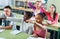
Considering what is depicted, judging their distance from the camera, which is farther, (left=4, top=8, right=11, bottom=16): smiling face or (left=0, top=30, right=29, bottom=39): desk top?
(left=4, top=8, right=11, bottom=16): smiling face

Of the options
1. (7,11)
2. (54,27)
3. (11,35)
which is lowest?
(11,35)

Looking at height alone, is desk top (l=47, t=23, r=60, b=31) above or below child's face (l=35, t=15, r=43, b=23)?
below

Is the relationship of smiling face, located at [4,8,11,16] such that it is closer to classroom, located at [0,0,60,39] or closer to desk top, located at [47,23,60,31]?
classroom, located at [0,0,60,39]

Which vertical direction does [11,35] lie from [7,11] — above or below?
below

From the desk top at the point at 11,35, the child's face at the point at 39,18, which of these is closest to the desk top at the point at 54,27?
the child's face at the point at 39,18

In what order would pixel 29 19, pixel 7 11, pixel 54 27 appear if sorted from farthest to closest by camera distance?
pixel 7 11 < pixel 29 19 < pixel 54 27

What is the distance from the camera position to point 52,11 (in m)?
1.66

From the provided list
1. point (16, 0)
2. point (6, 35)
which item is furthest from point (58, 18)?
point (6, 35)

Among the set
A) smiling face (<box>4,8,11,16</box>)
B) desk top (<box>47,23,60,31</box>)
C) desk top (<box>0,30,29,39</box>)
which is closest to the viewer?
desk top (<box>47,23,60,31</box>)

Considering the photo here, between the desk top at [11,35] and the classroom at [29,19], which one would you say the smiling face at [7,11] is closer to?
the classroom at [29,19]

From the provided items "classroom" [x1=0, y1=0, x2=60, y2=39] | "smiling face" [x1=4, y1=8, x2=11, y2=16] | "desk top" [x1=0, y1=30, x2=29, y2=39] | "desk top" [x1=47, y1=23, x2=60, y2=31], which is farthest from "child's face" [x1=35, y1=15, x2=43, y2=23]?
"smiling face" [x1=4, y1=8, x2=11, y2=16]

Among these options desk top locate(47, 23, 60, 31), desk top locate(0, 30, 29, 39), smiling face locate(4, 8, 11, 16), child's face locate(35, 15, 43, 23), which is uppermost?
smiling face locate(4, 8, 11, 16)

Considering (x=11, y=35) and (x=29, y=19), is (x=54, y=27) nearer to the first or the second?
(x=29, y=19)

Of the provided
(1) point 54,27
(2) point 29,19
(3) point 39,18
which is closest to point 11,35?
(2) point 29,19
